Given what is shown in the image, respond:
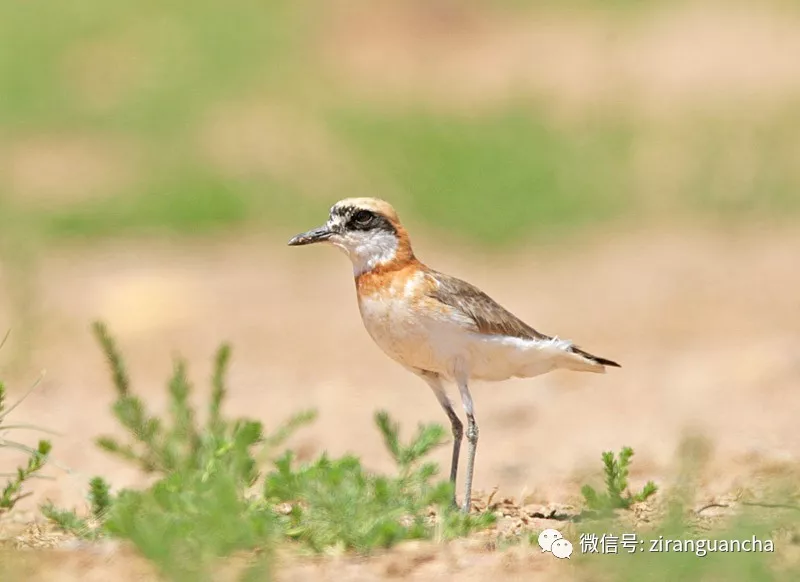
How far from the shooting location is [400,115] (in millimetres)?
18609

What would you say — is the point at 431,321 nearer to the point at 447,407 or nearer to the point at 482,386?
the point at 447,407

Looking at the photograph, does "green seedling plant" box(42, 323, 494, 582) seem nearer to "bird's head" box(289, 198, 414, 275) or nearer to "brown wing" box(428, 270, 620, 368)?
"brown wing" box(428, 270, 620, 368)

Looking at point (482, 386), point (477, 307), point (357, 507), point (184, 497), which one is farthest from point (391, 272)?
point (482, 386)

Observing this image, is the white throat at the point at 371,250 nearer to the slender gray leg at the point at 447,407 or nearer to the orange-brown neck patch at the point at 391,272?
the orange-brown neck patch at the point at 391,272

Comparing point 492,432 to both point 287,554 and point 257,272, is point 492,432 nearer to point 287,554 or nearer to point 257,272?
point 287,554

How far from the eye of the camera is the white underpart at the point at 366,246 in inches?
227

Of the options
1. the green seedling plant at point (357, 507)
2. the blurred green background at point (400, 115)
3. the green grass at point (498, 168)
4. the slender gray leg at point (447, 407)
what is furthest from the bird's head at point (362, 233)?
the green grass at point (498, 168)

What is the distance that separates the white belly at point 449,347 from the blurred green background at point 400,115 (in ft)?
31.0

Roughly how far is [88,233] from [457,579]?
1189 cm

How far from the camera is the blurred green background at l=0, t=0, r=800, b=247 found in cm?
1606

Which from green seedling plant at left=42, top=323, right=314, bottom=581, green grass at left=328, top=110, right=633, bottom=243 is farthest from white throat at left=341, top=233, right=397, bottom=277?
green grass at left=328, top=110, right=633, bottom=243

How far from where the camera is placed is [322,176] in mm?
16891

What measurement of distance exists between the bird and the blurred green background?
924 centimetres

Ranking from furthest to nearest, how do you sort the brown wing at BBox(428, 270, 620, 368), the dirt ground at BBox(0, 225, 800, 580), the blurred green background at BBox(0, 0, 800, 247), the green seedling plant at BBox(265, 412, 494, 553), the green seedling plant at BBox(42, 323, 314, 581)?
the blurred green background at BBox(0, 0, 800, 247)
the dirt ground at BBox(0, 225, 800, 580)
the brown wing at BBox(428, 270, 620, 368)
the green seedling plant at BBox(265, 412, 494, 553)
the green seedling plant at BBox(42, 323, 314, 581)
